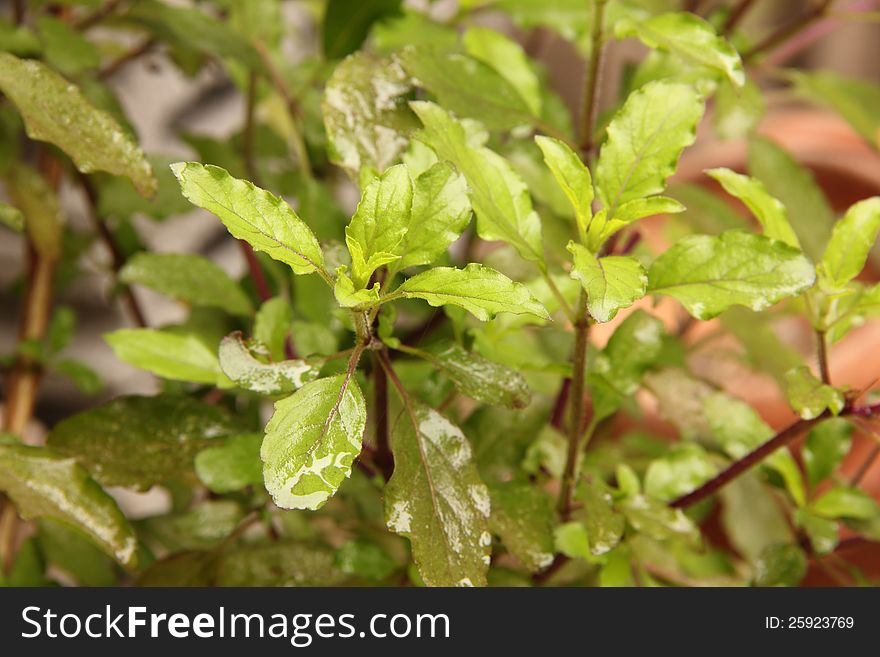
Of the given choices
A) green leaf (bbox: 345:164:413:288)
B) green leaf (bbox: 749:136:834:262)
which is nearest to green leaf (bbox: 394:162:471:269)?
green leaf (bbox: 345:164:413:288)

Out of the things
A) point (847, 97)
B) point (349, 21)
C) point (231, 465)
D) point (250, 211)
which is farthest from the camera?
point (847, 97)

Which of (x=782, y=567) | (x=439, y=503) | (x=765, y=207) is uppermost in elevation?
(x=765, y=207)

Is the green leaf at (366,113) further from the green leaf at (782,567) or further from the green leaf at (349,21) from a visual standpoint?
the green leaf at (782,567)

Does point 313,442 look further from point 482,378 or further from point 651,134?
point 651,134

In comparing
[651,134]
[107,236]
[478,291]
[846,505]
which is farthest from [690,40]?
[107,236]

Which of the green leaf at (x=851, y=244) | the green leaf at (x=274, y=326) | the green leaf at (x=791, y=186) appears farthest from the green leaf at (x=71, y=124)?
the green leaf at (x=791, y=186)
